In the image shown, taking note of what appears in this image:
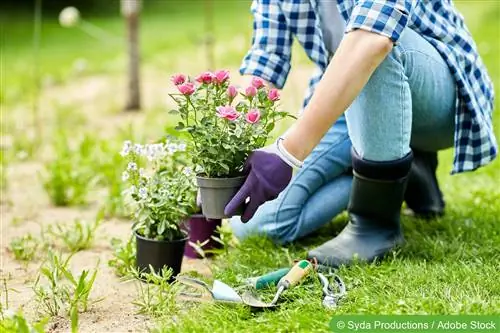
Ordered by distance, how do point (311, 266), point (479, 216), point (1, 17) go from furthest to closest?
point (1, 17), point (479, 216), point (311, 266)

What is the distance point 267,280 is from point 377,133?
46 cm

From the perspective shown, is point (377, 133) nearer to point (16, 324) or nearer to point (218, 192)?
point (218, 192)


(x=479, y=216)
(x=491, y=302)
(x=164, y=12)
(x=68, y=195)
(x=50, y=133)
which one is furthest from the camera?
(x=164, y=12)

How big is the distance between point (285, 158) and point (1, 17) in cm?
840

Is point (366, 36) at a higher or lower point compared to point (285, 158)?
higher

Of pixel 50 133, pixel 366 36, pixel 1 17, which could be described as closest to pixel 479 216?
pixel 366 36

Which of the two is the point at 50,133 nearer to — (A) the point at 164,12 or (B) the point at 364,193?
(B) the point at 364,193

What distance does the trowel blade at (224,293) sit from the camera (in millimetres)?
2109

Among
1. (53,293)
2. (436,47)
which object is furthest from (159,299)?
(436,47)

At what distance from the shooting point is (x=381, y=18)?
80.9 inches

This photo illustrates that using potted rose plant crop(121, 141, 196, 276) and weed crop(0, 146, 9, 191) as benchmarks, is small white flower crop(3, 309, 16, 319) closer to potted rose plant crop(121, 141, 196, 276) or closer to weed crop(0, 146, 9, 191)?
potted rose plant crop(121, 141, 196, 276)

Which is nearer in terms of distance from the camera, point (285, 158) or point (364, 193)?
point (285, 158)

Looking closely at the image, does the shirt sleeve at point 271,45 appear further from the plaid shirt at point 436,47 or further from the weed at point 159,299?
the weed at point 159,299

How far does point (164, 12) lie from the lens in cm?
1052
